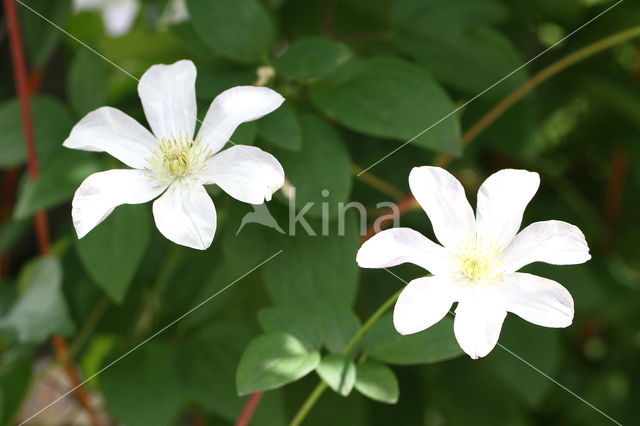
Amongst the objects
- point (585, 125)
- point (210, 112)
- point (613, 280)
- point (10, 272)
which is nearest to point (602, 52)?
point (585, 125)

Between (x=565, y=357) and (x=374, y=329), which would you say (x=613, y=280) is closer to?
(x=565, y=357)

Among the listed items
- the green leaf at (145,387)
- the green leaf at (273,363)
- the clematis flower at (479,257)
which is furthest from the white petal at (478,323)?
the green leaf at (145,387)

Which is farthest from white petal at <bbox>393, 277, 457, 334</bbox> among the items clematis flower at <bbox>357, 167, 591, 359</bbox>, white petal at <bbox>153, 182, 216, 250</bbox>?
white petal at <bbox>153, 182, 216, 250</bbox>

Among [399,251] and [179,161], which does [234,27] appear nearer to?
[179,161]

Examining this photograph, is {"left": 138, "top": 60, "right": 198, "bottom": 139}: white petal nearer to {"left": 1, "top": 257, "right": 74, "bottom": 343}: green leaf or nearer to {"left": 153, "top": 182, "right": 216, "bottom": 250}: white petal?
{"left": 153, "top": 182, "right": 216, "bottom": 250}: white petal

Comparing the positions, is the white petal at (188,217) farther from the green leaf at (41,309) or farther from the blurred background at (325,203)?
the green leaf at (41,309)
